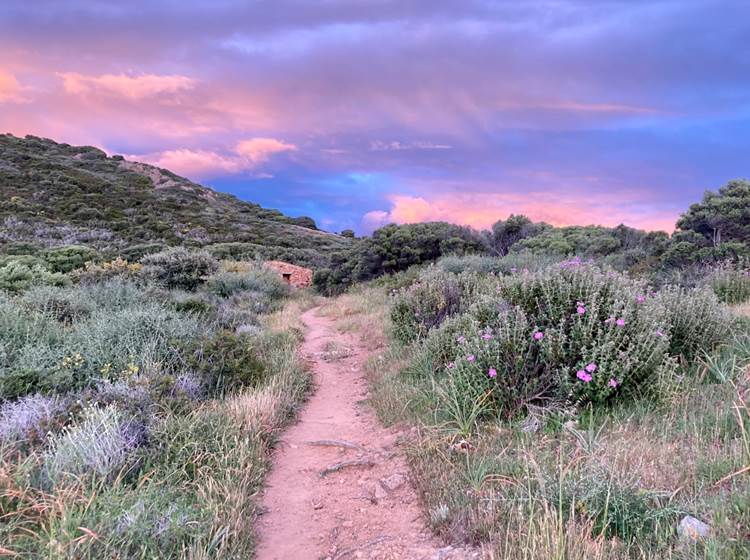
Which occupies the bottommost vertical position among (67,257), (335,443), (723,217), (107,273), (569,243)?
(335,443)

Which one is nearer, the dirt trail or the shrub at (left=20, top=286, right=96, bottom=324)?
the dirt trail

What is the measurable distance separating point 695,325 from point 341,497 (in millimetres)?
4611

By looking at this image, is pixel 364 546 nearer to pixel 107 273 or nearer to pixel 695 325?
pixel 695 325

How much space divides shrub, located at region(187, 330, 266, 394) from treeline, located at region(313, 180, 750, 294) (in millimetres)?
10102

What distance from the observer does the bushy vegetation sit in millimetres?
3059

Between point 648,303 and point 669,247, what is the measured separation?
29.5ft

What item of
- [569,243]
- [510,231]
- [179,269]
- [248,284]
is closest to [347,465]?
[248,284]

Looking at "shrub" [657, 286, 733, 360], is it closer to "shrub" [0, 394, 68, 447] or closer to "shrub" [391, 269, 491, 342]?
"shrub" [391, 269, 491, 342]

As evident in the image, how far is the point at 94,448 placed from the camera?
3852mm

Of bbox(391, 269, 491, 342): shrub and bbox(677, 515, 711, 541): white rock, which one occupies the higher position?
bbox(391, 269, 491, 342): shrub

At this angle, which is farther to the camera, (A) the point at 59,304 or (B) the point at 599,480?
(A) the point at 59,304

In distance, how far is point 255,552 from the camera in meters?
3.41

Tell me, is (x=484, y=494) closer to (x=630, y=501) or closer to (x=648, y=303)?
(x=630, y=501)

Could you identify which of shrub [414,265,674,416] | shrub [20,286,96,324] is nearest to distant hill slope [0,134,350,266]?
shrub [20,286,96,324]
